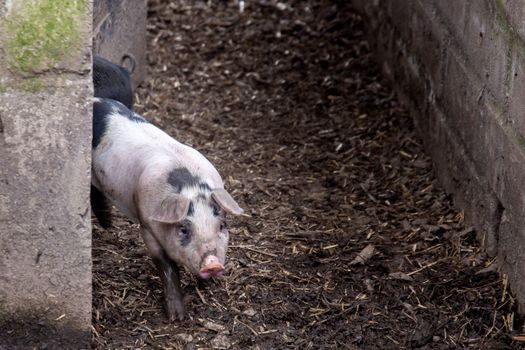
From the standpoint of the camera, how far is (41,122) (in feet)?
10.5

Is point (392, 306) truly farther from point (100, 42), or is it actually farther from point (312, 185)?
point (100, 42)

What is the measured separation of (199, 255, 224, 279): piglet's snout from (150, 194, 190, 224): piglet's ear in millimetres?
172

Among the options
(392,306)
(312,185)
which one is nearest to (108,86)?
(312,185)

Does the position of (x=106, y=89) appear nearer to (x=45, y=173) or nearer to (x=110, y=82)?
(x=110, y=82)

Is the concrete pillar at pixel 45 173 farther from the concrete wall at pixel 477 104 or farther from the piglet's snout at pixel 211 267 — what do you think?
the concrete wall at pixel 477 104

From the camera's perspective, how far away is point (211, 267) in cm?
361

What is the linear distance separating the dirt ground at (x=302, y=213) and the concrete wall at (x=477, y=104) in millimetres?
124

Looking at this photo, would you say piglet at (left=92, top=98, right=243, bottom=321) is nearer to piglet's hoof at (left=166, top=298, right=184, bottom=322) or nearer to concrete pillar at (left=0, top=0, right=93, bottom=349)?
piglet's hoof at (left=166, top=298, right=184, bottom=322)

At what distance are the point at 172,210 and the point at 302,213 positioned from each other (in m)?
1.23

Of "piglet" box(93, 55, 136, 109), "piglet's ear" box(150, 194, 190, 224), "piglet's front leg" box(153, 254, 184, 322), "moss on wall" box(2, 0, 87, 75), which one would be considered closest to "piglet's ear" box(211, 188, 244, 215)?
"piglet's ear" box(150, 194, 190, 224)

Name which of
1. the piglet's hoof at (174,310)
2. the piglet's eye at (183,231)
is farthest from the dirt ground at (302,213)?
the piglet's eye at (183,231)

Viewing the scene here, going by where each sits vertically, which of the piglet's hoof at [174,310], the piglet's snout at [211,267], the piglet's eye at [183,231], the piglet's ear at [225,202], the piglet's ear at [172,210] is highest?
the piglet's ear at [225,202]

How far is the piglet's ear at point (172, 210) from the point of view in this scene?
361cm

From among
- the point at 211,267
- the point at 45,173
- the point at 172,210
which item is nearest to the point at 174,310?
the point at 211,267
